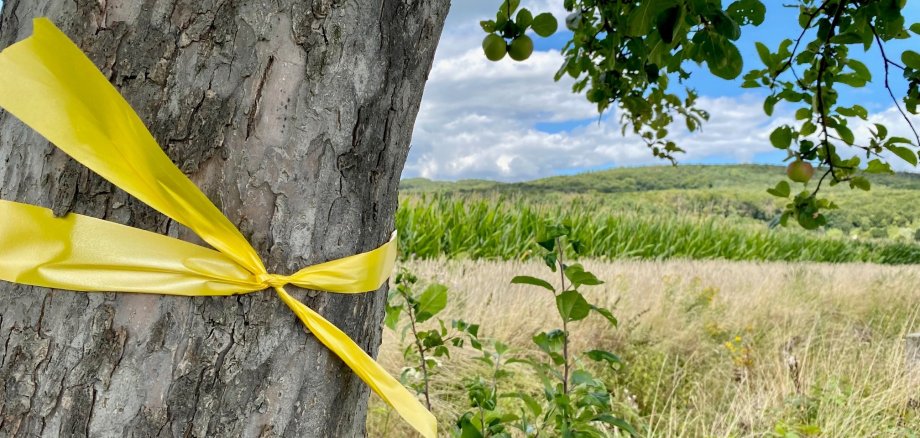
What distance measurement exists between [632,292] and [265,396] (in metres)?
4.78

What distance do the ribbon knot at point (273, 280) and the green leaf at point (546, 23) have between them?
4.09ft

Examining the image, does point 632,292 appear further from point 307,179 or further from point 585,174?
point 585,174

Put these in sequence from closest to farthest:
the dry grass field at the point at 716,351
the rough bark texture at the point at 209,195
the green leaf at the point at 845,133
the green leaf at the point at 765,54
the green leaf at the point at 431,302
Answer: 1. the rough bark texture at the point at 209,195
2. the green leaf at the point at 431,302
3. the green leaf at the point at 765,54
4. the green leaf at the point at 845,133
5. the dry grass field at the point at 716,351

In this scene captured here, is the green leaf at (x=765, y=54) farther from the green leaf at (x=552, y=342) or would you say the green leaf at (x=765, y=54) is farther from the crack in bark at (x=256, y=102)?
the crack in bark at (x=256, y=102)

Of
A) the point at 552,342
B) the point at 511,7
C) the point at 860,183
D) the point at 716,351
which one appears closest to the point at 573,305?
the point at 552,342

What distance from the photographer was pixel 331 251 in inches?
41.4

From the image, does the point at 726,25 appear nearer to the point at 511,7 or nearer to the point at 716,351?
the point at 511,7

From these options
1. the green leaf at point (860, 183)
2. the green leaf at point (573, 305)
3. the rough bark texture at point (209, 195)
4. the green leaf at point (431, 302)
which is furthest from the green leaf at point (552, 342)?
the green leaf at point (860, 183)

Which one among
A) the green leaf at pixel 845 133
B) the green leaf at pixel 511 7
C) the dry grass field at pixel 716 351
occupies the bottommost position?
the dry grass field at pixel 716 351

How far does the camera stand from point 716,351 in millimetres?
4637

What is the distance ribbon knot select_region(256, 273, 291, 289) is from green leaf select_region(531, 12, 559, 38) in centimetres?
125

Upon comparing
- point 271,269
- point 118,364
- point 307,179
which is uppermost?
point 307,179

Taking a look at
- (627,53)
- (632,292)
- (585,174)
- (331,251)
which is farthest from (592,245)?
(585,174)

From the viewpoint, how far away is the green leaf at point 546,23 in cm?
194
